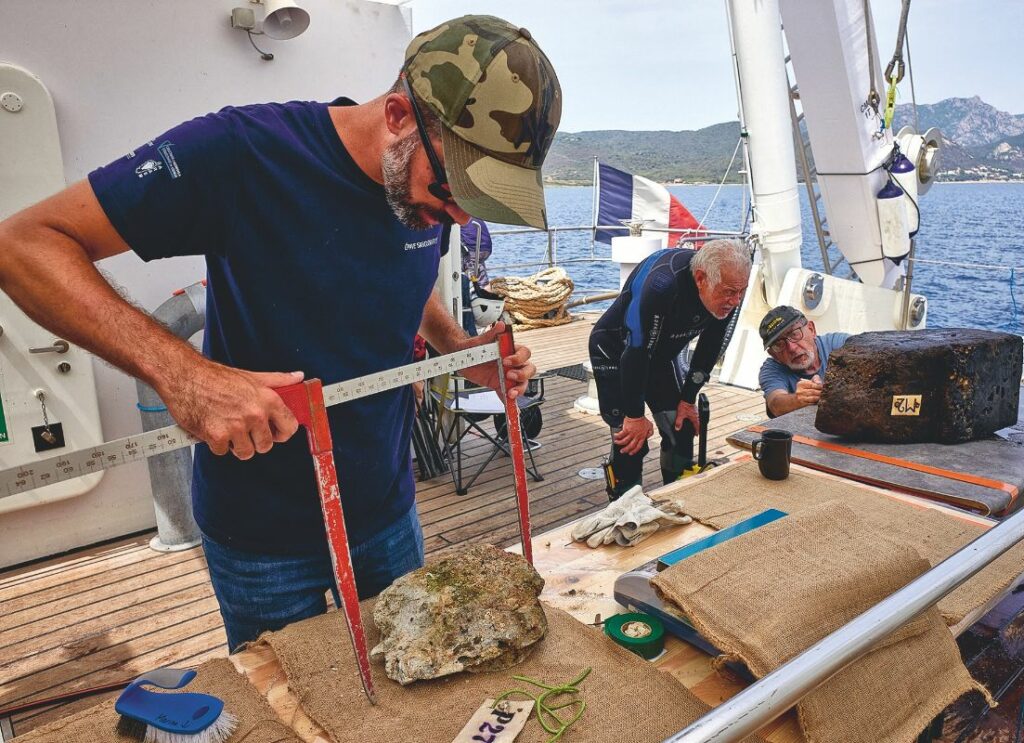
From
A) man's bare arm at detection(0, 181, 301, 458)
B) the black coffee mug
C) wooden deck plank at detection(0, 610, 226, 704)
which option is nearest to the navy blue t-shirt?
man's bare arm at detection(0, 181, 301, 458)

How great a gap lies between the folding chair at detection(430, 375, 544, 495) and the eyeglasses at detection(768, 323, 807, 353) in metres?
1.78

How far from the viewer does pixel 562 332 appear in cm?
1035

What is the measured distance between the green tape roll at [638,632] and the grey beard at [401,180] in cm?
100

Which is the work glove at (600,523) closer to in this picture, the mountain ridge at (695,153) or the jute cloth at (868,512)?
the jute cloth at (868,512)

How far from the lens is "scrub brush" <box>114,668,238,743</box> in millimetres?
1206

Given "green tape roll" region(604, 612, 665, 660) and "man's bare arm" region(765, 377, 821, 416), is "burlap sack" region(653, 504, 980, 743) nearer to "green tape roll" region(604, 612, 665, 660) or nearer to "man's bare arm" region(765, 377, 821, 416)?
"green tape roll" region(604, 612, 665, 660)

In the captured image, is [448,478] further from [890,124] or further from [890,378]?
[890,124]

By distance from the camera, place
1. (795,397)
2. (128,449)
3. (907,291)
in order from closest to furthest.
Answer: (128,449)
(795,397)
(907,291)

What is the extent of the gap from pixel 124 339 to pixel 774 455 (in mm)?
2002

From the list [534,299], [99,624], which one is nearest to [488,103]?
[99,624]

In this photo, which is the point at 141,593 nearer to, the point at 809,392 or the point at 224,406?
the point at 224,406

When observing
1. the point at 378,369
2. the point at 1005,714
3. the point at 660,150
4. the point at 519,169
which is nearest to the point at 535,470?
the point at 1005,714

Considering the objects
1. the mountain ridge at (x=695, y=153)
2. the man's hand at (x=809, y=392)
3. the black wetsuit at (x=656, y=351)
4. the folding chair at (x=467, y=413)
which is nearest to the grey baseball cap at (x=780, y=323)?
the black wetsuit at (x=656, y=351)

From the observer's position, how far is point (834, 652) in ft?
3.41
